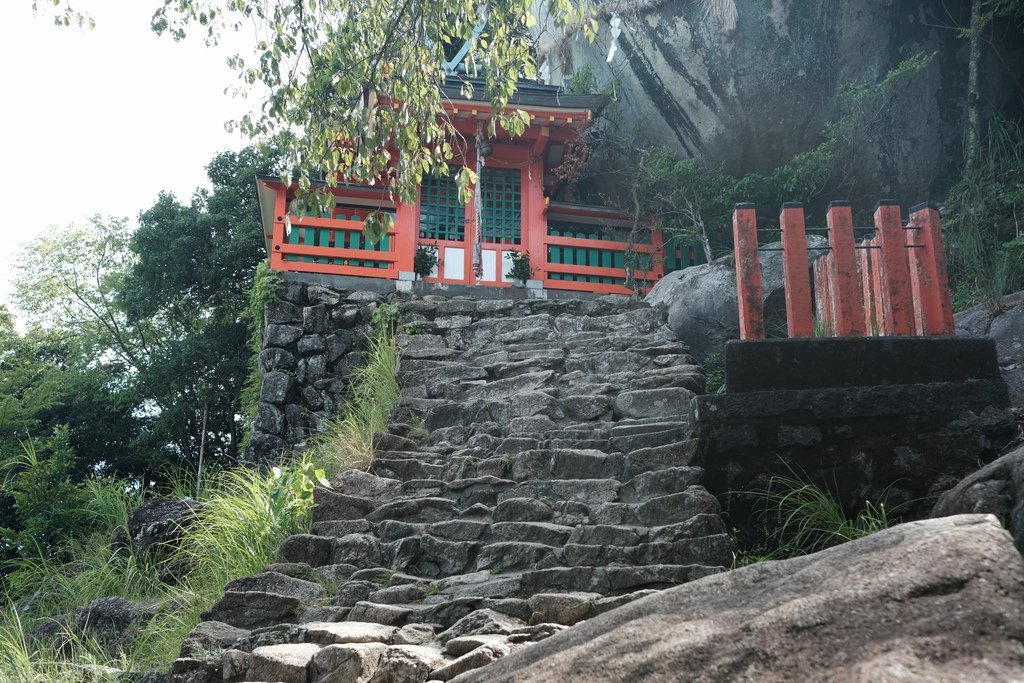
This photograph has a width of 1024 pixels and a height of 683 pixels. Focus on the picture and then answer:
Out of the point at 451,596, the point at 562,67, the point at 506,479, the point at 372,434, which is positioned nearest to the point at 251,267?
the point at 562,67

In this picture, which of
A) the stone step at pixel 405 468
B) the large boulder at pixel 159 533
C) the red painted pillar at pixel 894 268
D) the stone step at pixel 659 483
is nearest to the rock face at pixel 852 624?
the stone step at pixel 659 483

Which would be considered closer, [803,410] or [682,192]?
[803,410]

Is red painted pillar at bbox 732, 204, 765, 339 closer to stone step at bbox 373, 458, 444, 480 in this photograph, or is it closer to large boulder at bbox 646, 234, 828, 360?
stone step at bbox 373, 458, 444, 480

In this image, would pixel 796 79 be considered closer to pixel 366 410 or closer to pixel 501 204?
pixel 501 204

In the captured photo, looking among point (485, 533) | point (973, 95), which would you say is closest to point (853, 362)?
point (485, 533)

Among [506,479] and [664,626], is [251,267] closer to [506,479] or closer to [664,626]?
[506,479]

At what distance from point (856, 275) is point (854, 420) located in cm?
93

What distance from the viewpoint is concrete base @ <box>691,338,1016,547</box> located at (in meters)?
4.67

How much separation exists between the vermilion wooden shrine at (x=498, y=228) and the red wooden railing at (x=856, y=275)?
7448 millimetres

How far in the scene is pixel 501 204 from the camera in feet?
44.7

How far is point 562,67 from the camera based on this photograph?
53.9 feet

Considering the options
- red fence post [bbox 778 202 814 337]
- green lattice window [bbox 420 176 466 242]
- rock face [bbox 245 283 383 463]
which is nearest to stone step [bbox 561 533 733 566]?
red fence post [bbox 778 202 814 337]

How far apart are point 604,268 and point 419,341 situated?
4326 millimetres

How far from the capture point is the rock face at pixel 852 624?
4.89 feet
